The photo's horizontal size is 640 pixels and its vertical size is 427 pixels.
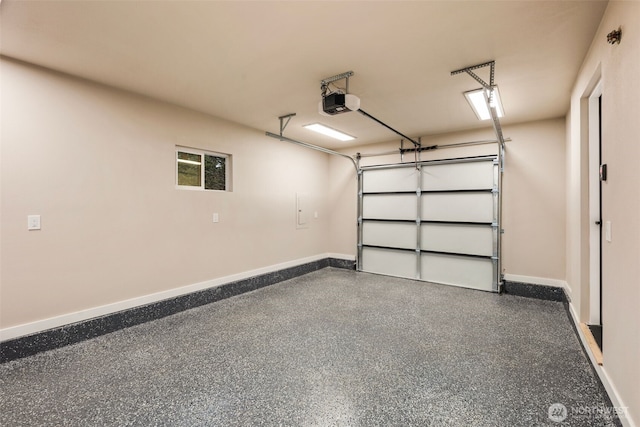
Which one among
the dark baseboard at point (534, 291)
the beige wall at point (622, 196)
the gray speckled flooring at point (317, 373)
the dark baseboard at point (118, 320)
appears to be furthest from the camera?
the dark baseboard at point (534, 291)

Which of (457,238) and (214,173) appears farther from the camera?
(457,238)

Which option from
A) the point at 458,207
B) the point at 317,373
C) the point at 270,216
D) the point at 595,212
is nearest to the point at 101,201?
the point at 270,216

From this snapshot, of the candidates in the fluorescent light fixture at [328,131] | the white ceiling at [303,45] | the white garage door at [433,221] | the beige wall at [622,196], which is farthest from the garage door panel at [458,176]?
the beige wall at [622,196]

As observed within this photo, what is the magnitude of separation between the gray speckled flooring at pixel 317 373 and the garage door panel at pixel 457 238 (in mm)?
1244

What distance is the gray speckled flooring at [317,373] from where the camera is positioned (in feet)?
5.83

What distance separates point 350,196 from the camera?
6148 mm

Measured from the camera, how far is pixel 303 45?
229cm

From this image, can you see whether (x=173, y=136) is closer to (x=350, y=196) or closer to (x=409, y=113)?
(x=409, y=113)

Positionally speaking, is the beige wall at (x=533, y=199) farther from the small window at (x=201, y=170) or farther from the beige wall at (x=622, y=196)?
the small window at (x=201, y=170)

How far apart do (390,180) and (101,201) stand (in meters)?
4.55

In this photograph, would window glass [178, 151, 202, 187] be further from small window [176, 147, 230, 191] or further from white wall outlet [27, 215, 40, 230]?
white wall outlet [27, 215, 40, 230]

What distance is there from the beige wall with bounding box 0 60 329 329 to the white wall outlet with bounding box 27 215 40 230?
3cm

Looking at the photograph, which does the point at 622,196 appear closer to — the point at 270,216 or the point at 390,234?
the point at 390,234

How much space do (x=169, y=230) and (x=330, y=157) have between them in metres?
3.84
